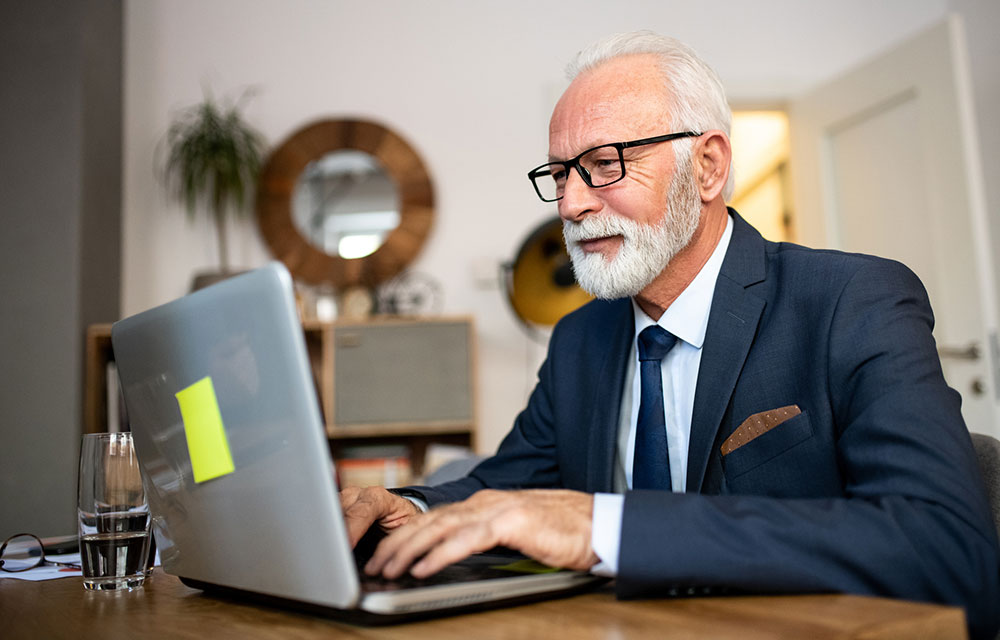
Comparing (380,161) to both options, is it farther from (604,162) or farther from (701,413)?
(701,413)

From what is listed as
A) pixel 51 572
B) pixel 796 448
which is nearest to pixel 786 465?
pixel 796 448

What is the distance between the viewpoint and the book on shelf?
3166 millimetres

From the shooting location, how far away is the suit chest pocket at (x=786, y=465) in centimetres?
105

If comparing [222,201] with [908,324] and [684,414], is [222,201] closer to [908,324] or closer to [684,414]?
[684,414]

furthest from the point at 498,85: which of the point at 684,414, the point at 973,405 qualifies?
the point at 684,414

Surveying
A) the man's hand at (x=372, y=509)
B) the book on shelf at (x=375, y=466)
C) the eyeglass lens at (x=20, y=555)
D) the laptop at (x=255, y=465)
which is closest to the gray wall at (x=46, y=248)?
the book on shelf at (x=375, y=466)

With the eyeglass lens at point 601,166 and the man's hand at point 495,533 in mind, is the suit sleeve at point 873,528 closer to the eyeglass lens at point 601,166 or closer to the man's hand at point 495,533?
the man's hand at point 495,533

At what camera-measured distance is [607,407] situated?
134cm

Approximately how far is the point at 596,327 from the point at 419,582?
32.9 inches

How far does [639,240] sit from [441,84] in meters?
2.59

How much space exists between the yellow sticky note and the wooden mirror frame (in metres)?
2.85

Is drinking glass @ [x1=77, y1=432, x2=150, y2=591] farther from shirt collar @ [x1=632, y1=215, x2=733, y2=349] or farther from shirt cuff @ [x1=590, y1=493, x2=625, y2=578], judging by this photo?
shirt collar @ [x1=632, y1=215, x2=733, y2=349]

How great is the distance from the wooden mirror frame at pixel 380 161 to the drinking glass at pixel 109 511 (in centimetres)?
264

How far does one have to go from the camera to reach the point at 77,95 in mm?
3107
